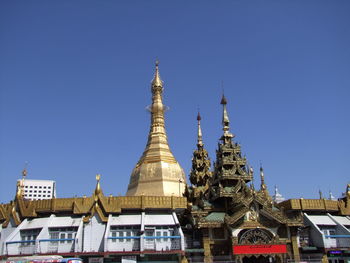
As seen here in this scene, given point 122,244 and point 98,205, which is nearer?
point 122,244

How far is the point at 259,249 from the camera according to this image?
3669 centimetres

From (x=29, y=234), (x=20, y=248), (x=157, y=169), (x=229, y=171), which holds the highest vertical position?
(x=157, y=169)

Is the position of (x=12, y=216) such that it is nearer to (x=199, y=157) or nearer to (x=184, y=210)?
(x=184, y=210)

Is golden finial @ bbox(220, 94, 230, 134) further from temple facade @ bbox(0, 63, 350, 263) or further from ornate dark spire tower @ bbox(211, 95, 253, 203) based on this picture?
temple facade @ bbox(0, 63, 350, 263)

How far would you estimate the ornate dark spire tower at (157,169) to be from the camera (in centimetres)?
5828

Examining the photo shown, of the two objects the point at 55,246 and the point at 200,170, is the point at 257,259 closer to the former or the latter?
the point at 55,246

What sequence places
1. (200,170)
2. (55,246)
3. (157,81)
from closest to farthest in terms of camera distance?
1. (55,246)
2. (200,170)
3. (157,81)

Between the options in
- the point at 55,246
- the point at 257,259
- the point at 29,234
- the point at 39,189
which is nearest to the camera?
the point at 55,246

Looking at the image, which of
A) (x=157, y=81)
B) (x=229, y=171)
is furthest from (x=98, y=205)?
(x=157, y=81)

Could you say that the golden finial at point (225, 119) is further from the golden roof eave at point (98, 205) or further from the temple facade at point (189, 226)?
the golden roof eave at point (98, 205)

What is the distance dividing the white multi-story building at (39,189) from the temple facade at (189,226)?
13921 centimetres

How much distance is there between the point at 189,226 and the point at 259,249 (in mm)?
8209

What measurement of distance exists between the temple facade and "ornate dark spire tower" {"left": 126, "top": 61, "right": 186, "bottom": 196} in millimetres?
14285

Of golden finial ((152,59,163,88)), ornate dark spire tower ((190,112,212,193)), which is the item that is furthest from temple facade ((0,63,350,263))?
golden finial ((152,59,163,88))
